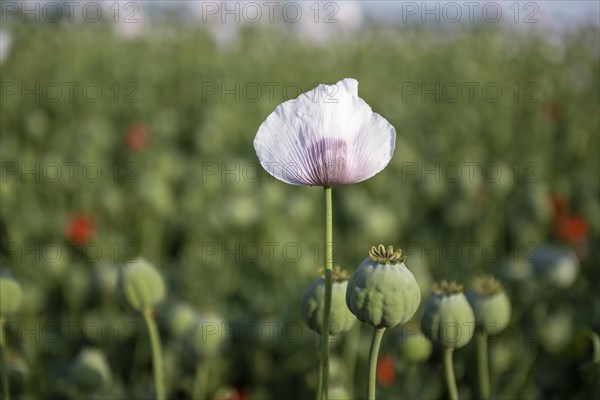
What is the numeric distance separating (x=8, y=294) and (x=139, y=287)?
15 cm

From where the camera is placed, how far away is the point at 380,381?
1259 millimetres

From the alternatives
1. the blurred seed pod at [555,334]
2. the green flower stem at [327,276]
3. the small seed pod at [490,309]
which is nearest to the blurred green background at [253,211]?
the blurred seed pod at [555,334]

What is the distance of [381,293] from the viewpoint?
63 cm

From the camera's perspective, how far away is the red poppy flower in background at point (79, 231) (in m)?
1.87

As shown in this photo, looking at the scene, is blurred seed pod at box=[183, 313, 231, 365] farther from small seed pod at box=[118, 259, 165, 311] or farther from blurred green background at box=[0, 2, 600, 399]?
small seed pod at box=[118, 259, 165, 311]

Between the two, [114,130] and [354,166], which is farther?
[114,130]

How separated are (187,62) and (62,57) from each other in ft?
2.16

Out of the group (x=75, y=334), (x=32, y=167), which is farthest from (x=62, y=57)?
(x=75, y=334)

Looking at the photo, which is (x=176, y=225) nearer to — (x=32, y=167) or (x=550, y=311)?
(x=32, y=167)

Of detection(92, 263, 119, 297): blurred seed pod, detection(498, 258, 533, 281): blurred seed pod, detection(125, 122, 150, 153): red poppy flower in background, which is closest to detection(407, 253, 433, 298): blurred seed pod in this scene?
detection(498, 258, 533, 281): blurred seed pod

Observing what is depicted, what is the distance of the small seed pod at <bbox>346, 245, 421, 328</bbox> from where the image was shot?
63cm

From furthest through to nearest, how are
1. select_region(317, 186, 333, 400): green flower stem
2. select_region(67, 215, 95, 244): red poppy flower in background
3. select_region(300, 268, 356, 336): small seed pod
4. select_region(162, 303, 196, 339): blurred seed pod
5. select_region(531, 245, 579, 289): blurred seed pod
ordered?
select_region(67, 215, 95, 244): red poppy flower in background, select_region(531, 245, 579, 289): blurred seed pod, select_region(162, 303, 196, 339): blurred seed pod, select_region(300, 268, 356, 336): small seed pod, select_region(317, 186, 333, 400): green flower stem

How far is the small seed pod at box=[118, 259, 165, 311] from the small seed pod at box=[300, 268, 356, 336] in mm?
241

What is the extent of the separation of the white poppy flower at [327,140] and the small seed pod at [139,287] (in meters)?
0.31
